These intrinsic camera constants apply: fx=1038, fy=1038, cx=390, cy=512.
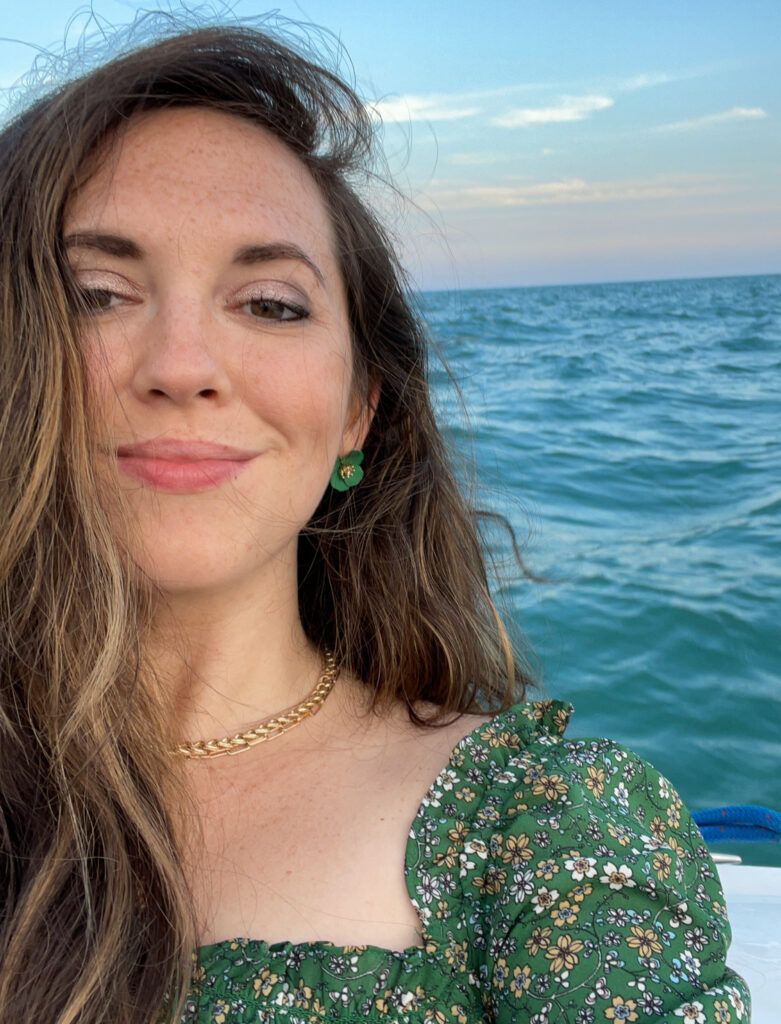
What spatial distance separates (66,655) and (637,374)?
14.1 metres

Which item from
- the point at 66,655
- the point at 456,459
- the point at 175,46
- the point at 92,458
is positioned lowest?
the point at 66,655

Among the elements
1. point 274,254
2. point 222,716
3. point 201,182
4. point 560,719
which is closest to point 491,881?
point 560,719

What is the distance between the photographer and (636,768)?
1.56 meters

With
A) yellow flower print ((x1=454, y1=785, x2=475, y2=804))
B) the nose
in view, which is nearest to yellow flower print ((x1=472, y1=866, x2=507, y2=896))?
yellow flower print ((x1=454, y1=785, x2=475, y2=804))

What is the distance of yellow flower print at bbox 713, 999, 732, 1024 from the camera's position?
3.93 feet

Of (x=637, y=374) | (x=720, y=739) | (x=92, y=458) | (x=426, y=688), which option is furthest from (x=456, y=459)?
(x=637, y=374)

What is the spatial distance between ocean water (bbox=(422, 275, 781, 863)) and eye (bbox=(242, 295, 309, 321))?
1.63ft

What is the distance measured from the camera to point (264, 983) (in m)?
1.32

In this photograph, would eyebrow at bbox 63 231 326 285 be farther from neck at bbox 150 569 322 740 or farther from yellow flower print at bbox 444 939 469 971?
yellow flower print at bbox 444 939 469 971

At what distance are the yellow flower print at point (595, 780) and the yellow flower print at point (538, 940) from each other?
0.23 metres

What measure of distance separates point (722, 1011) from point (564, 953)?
19 cm

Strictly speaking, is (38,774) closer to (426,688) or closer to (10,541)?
(10,541)

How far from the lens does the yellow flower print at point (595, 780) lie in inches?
57.9

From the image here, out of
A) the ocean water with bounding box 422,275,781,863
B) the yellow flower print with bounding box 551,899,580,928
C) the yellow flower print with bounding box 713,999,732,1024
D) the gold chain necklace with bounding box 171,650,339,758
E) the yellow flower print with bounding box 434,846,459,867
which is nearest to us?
the yellow flower print with bounding box 713,999,732,1024
